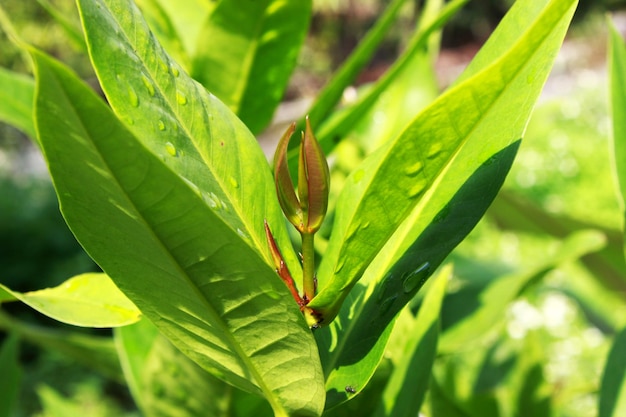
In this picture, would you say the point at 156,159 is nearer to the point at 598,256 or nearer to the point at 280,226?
the point at 280,226

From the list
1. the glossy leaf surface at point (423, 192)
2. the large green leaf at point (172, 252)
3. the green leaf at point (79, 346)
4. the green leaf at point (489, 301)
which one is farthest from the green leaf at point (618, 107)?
the green leaf at point (79, 346)

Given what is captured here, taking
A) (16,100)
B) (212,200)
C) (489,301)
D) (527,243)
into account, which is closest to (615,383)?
(489,301)

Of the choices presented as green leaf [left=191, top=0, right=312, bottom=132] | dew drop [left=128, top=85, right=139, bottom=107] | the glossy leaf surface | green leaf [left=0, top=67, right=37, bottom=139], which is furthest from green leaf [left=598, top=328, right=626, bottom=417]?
green leaf [left=0, top=67, right=37, bottom=139]

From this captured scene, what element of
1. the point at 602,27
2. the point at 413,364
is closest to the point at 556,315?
the point at 413,364

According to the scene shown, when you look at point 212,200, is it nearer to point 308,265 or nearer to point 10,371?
Answer: point 308,265

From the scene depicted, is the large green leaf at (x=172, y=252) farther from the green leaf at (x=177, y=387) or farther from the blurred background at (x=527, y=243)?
the blurred background at (x=527, y=243)

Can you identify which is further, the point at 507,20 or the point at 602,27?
the point at 602,27
